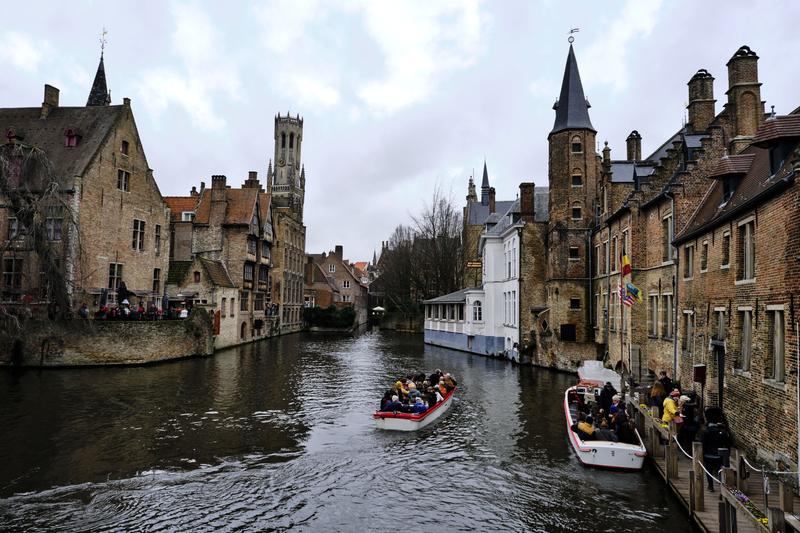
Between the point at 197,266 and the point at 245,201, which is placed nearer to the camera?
the point at 197,266

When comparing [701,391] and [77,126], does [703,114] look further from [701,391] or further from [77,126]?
[77,126]

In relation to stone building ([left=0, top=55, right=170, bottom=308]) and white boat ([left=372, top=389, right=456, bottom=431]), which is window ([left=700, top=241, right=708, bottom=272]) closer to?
white boat ([left=372, top=389, right=456, bottom=431])

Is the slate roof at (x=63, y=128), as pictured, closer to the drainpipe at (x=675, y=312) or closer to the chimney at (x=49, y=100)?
the chimney at (x=49, y=100)

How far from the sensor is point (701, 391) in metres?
17.3

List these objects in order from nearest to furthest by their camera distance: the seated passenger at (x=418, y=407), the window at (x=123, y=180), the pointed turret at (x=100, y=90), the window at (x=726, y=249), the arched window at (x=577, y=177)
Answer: the window at (x=726, y=249) → the seated passenger at (x=418, y=407) → the arched window at (x=577, y=177) → the window at (x=123, y=180) → the pointed turret at (x=100, y=90)

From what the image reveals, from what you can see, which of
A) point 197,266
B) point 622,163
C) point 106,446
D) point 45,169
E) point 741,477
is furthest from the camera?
point 197,266

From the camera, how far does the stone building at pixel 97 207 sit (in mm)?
30562

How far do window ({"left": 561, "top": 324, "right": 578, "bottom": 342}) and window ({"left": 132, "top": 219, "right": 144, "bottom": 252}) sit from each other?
94.5 feet

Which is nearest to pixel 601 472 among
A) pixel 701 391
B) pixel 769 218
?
pixel 701 391

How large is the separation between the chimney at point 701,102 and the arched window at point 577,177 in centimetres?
741

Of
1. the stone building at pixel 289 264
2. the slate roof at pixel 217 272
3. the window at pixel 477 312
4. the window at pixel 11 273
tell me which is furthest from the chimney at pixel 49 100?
the window at pixel 477 312

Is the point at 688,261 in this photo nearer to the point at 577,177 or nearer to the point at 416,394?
the point at 416,394

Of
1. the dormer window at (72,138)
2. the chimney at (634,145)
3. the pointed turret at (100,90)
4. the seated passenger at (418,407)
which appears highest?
the pointed turret at (100,90)

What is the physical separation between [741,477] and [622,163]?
23488 millimetres
